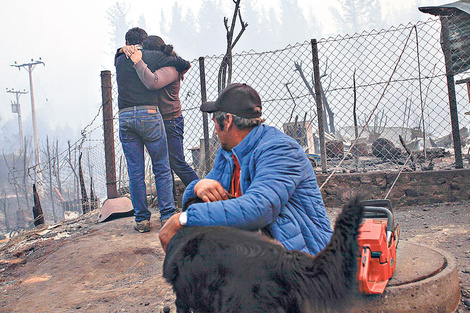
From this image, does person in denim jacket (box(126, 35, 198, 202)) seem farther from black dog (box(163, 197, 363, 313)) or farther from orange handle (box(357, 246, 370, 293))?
orange handle (box(357, 246, 370, 293))

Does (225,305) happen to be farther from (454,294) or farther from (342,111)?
(342,111)

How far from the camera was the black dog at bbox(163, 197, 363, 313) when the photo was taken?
1.11 m

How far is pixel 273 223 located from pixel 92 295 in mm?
1667

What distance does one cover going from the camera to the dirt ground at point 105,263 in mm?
2258

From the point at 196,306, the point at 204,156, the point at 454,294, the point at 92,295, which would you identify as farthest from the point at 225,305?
the point at 204,156

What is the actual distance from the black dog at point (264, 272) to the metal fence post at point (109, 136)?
356 centimetres

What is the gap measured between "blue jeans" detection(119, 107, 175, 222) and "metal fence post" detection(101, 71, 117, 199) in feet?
3.32

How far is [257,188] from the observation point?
133 cm

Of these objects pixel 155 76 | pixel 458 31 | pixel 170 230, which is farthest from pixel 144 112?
pixel 458 31

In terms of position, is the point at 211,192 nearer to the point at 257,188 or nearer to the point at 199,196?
the point at 199,196

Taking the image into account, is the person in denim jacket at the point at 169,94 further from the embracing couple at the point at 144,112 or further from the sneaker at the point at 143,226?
the sneaker at the point at 143,226

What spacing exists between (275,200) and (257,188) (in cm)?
8

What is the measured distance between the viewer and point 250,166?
5.01 ft

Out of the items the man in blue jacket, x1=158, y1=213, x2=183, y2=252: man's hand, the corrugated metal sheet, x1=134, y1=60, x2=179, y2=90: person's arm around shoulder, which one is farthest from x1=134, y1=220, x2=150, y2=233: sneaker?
the corrugated metal sheet
